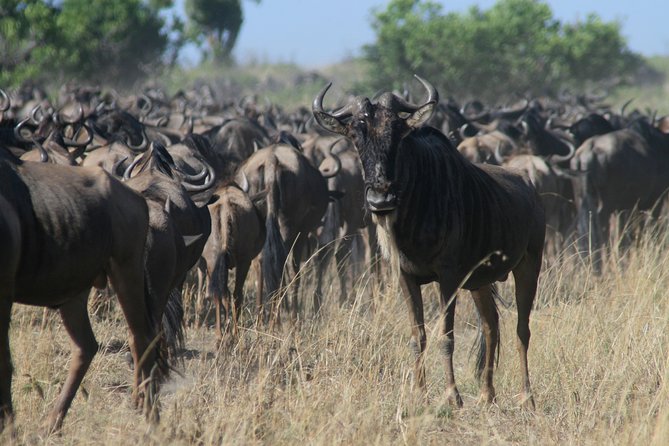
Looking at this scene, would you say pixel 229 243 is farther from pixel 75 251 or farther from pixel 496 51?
pixel 496 51

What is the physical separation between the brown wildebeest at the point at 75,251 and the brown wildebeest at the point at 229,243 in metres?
2.33

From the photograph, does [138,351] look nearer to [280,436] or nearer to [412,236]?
[280,436]

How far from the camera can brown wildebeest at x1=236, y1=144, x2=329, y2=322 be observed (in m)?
8.45

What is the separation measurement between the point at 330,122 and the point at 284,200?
3.62 metres

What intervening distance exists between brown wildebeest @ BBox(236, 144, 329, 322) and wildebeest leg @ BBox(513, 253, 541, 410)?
2.60 m

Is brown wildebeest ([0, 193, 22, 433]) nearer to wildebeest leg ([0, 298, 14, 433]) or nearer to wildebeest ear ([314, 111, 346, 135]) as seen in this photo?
wildebeest leg ([0, 298, 14, 433])

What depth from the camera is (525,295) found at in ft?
20.2

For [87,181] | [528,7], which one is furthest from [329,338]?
[528,7]

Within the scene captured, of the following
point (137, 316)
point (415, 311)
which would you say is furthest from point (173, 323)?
point (415, 311)

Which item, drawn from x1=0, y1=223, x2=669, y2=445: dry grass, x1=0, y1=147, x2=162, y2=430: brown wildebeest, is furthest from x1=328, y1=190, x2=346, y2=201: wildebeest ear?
x1=0, y1=147, x2=162, y2=430: brown wildebeest

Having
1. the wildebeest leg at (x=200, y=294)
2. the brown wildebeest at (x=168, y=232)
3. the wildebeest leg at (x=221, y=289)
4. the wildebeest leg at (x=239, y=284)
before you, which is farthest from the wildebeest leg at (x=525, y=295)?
the wildebeest leg at (x=200, y=294)

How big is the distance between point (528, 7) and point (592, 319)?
3642 centimetres

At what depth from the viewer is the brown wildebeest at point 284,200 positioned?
8453 mm

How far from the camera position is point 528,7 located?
136ft
